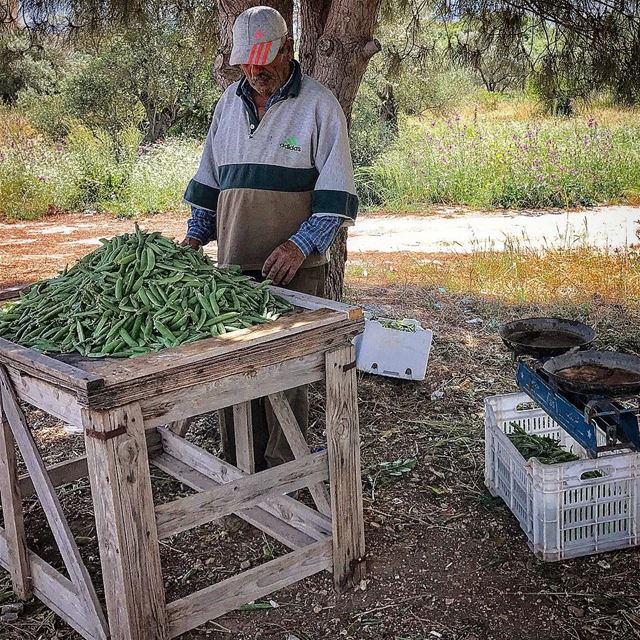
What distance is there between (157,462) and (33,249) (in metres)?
6.41

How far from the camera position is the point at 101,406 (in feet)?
7.10

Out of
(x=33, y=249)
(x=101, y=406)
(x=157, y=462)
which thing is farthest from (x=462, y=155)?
(x=101, y=406)

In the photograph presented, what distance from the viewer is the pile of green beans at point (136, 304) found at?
2.47 meters

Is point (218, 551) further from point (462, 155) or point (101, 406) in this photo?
point (462, 155)

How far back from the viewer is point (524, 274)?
690 cm

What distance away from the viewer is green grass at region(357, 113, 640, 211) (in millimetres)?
10867

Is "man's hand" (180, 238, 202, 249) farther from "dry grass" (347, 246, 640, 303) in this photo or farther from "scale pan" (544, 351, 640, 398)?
"dry grass" (347, 246, 640, 303)

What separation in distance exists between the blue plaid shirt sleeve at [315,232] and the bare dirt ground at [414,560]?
120 centimetres

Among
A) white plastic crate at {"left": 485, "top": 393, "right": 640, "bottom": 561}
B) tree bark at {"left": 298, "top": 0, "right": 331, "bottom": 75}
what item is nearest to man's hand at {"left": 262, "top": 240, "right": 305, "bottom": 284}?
white plastic crate at {"left": 485, "top": 393, "right": 640, "bottom": 561}

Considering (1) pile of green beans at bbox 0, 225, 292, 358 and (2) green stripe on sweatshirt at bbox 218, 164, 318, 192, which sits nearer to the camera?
(1) pile of green beans at bbox 0, 225, 292, 358

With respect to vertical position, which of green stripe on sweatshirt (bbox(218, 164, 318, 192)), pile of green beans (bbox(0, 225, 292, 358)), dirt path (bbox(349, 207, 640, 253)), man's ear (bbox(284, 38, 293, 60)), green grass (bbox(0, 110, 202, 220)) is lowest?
dirt path (bbox(349, 207, 640, 253))

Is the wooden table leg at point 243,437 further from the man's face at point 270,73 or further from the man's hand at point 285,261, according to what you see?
the man's face at point 270,73

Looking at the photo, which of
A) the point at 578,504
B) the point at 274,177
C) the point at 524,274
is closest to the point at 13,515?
the point at 274,177

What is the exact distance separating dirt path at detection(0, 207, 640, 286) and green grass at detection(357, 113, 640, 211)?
55 cm
